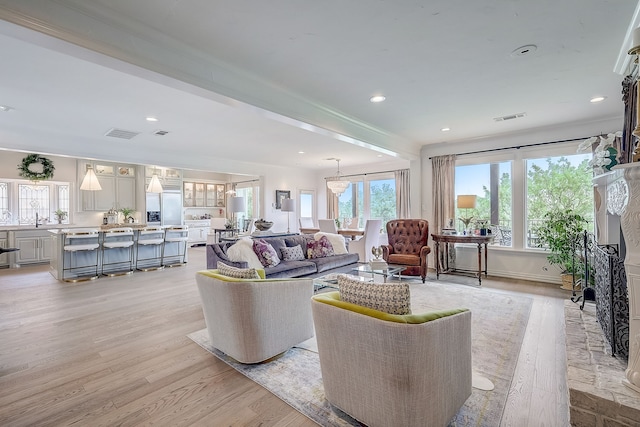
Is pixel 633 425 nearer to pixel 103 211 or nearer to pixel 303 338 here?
pixel 303 338

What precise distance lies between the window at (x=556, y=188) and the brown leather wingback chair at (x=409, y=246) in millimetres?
1802

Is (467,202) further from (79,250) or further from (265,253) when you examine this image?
(79,250)

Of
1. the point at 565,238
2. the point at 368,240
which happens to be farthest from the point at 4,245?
the point at 565,238

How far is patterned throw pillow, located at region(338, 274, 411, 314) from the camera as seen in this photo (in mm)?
1656

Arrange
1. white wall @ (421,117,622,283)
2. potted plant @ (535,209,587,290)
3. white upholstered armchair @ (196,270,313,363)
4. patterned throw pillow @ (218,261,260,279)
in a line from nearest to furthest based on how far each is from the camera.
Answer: white upholstered armchair @ (196,270,313,363) → patterned throw pillow @ (218,261,260,279) → potted plant @ (535,209,587,290) → white wall @ (421,117,622,283)

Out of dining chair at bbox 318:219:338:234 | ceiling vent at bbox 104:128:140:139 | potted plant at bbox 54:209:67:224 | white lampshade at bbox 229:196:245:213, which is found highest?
ceiling vent at bbox 104:128:140:139

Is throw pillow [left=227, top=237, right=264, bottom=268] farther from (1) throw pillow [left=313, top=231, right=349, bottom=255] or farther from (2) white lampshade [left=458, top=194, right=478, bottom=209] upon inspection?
(2) white lampshade [left=458, top=194, right=478, bottom=209]

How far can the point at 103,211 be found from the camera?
8594 millimetres

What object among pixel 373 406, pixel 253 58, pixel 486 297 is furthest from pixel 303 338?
pixel 486 297

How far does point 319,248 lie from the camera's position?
5207 mm

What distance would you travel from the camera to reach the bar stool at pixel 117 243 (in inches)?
232

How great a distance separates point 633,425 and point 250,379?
7.38ft

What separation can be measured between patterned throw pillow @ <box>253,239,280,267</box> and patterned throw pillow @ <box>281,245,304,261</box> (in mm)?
354

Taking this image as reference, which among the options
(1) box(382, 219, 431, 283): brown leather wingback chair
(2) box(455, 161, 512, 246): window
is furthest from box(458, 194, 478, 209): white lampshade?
(1) box(382, 219, 431, 283): brown leather wingback chair
